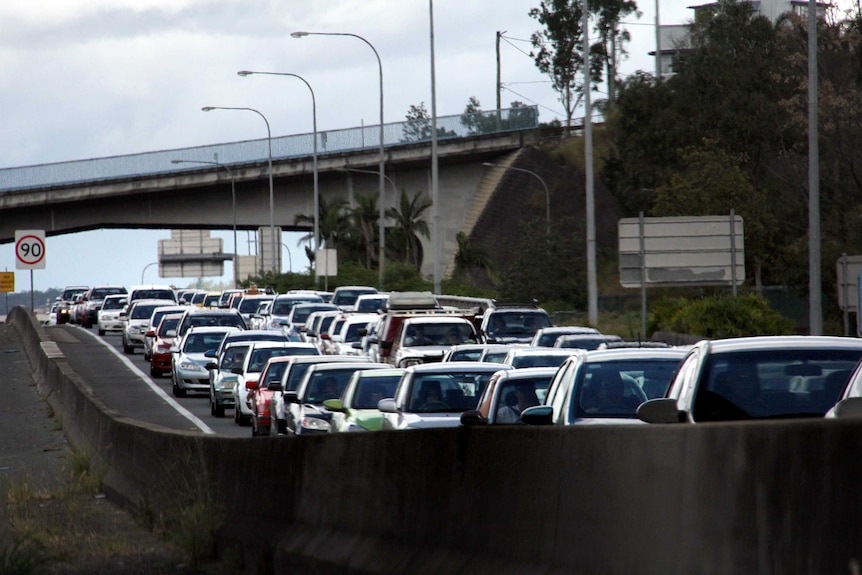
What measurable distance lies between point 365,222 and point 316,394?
222ft

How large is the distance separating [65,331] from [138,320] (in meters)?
14.2

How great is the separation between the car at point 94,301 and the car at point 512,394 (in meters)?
56.6

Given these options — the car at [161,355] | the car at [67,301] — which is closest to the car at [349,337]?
the car at [161,355]

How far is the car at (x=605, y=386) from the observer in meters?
12.8

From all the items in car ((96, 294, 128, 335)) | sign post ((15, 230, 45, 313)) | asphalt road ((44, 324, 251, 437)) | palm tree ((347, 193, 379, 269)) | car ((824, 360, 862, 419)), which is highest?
palm tree ((347, 193, 379, 269))

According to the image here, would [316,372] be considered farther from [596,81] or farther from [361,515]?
[596,81]

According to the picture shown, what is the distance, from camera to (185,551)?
11.1 meters

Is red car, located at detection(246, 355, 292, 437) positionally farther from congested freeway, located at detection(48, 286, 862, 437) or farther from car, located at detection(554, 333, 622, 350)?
car, located at detection(554, 333, 622, 350)

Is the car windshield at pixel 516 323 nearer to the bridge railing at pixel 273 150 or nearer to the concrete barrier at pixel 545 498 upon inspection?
the concrete barrier at pixel 545 498

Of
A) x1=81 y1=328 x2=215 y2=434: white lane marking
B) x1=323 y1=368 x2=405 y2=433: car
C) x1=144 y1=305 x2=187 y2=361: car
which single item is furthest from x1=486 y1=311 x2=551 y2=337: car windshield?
x1=144 y1=305 x2=187 y2=361: car

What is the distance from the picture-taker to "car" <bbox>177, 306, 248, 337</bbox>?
131 feet

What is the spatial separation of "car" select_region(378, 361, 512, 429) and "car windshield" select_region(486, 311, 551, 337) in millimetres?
16017

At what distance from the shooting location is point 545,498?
22.0ft

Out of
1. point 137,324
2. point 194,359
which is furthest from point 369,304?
point 194,359
